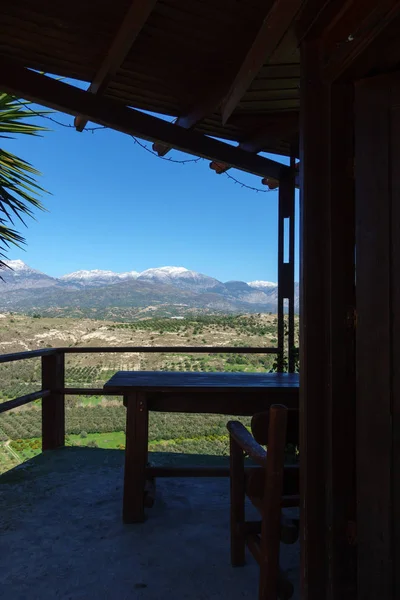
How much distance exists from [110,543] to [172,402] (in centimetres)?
76

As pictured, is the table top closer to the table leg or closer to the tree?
the table leg

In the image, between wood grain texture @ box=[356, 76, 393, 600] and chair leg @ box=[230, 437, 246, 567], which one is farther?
chair leg @ box=[230, 437, 246, 567]

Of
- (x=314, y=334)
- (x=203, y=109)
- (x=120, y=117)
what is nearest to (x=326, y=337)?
(x=314, y=334)

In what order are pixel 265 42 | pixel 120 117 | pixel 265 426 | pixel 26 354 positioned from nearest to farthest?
pixel 265 426, pixel 265 42, pixel 120 117, pixel 26 354

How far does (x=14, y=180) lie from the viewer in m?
3.47

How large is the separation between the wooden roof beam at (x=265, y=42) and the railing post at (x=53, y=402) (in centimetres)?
244

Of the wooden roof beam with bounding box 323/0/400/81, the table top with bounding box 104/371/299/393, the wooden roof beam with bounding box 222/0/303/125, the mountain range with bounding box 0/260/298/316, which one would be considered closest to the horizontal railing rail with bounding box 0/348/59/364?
the table top with bounding box 104/371/299/393

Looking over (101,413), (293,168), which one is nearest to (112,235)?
(101,413)

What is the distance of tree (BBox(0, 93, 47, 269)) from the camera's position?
3270mm

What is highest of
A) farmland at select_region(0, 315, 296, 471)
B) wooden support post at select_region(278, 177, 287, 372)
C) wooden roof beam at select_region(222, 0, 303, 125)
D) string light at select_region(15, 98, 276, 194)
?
string light at select_region(15, 98, 276, 194)

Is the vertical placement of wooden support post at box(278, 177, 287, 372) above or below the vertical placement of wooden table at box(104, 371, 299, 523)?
above

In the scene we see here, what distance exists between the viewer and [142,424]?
253 centimetres

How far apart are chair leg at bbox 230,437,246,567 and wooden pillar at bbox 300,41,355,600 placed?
0.49 meters

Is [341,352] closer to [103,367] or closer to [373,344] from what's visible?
[373,344]
